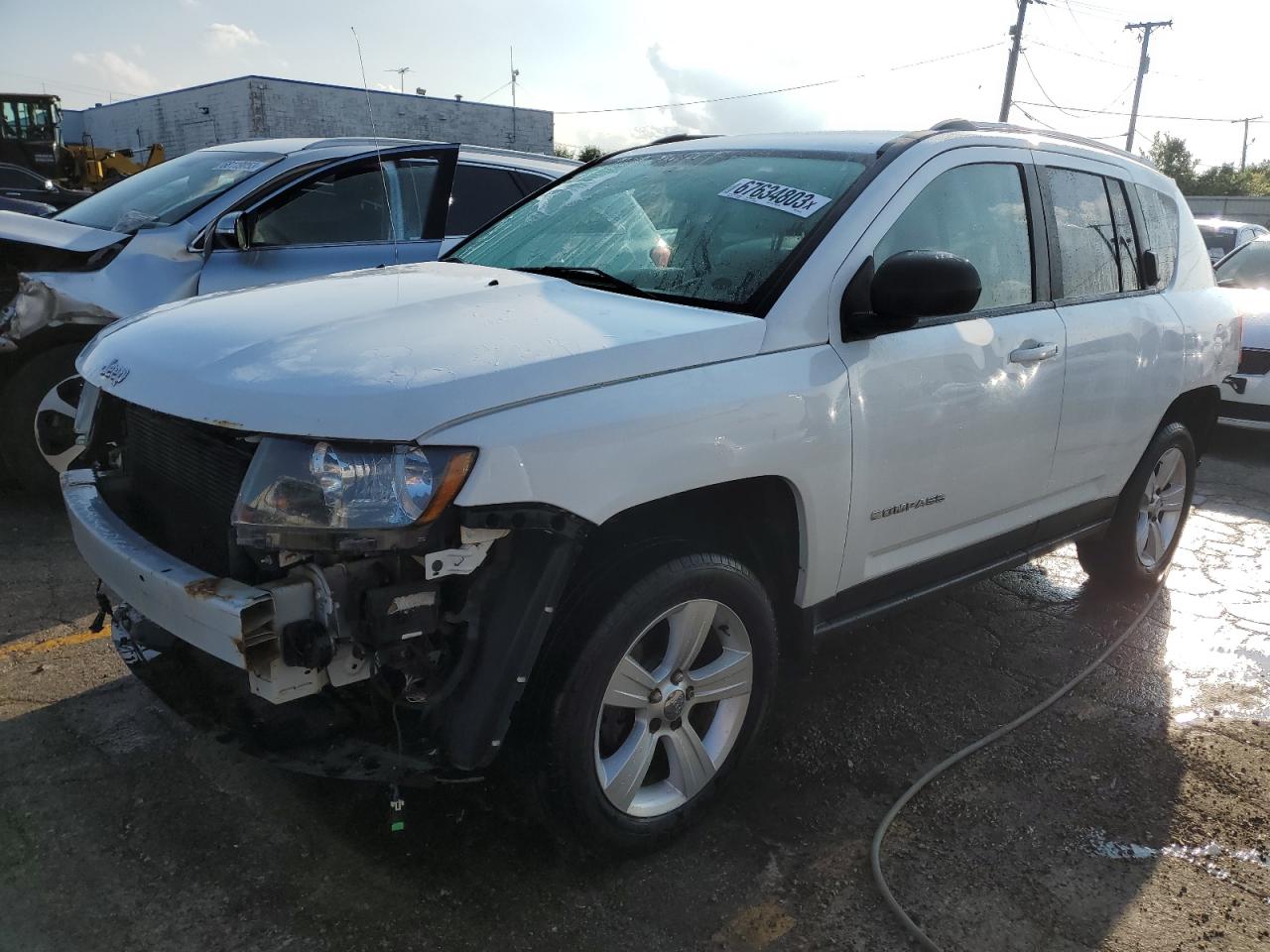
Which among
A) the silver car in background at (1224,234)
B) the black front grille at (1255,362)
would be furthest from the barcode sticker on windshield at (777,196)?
the silver car in background at (1224,234)

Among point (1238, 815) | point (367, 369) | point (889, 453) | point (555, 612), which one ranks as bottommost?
point (1238, 815)

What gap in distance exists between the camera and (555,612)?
2.27 metres

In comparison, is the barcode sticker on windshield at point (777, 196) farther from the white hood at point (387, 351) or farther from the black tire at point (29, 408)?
the black tire at point (29, 408)

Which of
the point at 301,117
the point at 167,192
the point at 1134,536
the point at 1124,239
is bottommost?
the point at 1134,536

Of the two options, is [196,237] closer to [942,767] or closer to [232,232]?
[232,232]

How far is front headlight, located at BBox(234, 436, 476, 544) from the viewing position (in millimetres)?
1989

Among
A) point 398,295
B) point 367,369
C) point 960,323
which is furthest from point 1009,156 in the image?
point 367,369

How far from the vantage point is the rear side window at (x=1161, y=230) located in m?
4.20

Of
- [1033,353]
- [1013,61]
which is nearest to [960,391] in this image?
[1033,353]

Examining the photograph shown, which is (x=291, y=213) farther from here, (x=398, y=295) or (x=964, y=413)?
(x=964, y=413)

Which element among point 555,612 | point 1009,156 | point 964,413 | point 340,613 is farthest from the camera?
point 1009,156

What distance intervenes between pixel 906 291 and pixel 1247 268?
25.7 feet

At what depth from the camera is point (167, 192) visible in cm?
541

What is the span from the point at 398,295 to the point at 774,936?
1.97 meters
